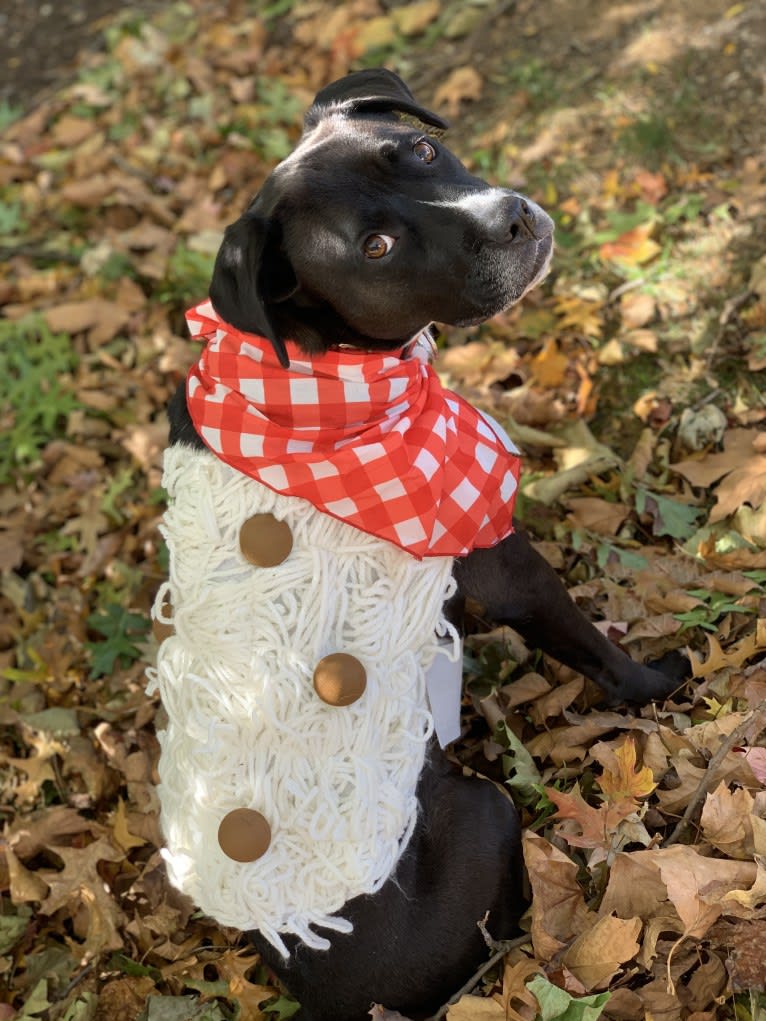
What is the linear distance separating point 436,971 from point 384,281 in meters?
1.90

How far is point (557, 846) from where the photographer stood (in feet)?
9.82

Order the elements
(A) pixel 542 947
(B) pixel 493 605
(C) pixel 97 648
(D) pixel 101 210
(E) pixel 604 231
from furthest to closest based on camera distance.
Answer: (D) pixel 101 210 < (E) pixel 604 231 < (C) pixel 97 648 < (B) pixel 493 605 < (A) pixel 542 947

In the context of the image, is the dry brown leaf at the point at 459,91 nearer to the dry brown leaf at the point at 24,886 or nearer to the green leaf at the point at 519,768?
the green leaf at the point at 519,768

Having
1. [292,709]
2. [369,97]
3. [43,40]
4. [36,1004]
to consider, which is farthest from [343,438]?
[43,40]

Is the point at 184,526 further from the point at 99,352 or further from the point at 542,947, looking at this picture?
the point at 99,352

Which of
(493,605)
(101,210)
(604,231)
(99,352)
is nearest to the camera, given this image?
(493,605)

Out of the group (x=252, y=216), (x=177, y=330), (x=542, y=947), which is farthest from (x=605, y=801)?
(x=177, y=330)

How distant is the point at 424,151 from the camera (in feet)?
9.81

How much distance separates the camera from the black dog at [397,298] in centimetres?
272

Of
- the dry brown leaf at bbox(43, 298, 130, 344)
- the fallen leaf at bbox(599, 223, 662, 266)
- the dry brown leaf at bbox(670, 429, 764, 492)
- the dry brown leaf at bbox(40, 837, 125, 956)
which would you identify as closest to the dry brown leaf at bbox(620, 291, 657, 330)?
the fallen leaf at bbox(599, 223, 662, 266)

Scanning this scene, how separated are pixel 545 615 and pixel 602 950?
1.01m

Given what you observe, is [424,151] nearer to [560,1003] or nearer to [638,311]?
[638,311]

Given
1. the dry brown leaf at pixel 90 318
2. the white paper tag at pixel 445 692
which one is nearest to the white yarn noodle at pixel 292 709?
the white paper tag at pixel 445 692

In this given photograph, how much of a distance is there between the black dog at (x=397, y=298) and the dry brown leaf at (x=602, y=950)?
0.25 m
